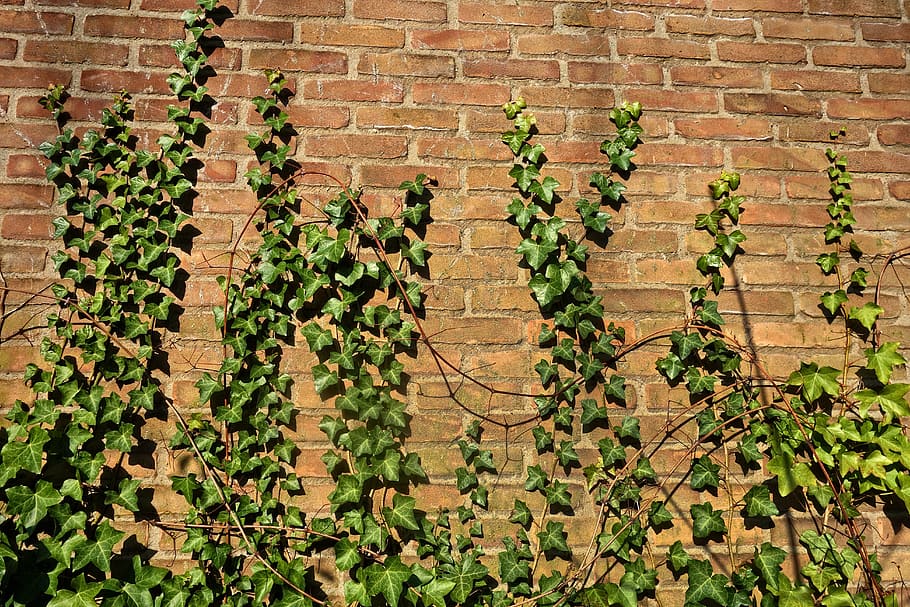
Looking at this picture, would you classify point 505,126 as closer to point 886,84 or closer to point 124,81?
point 124,81

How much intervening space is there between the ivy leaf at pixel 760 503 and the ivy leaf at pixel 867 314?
0.61 meters

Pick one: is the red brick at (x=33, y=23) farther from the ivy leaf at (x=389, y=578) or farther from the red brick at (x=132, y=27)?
the ivy leaf at (x=389, y=578)

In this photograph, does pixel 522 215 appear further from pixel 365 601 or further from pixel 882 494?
pixel 882 494

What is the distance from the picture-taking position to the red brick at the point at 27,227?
6.59 feet

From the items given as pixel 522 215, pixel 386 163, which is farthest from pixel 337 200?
pixel 522 215

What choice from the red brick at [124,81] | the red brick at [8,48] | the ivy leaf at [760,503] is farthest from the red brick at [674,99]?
the red brick at [8,48]

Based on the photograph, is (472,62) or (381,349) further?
(472,62)

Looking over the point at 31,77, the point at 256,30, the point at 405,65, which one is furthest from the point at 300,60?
the point at 31,77

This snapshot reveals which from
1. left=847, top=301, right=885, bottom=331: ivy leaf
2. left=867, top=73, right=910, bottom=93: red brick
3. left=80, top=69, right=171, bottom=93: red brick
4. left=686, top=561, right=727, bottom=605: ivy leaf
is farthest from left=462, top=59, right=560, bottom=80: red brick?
left=686, top=561, right=727, bottom=605: ivy leaf

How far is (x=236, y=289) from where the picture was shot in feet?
6.65

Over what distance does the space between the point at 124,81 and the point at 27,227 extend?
529 mm

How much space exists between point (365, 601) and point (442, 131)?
1407 mm

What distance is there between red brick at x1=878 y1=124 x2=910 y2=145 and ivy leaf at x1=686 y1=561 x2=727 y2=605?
149cm

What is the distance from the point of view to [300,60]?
6.97 feet
